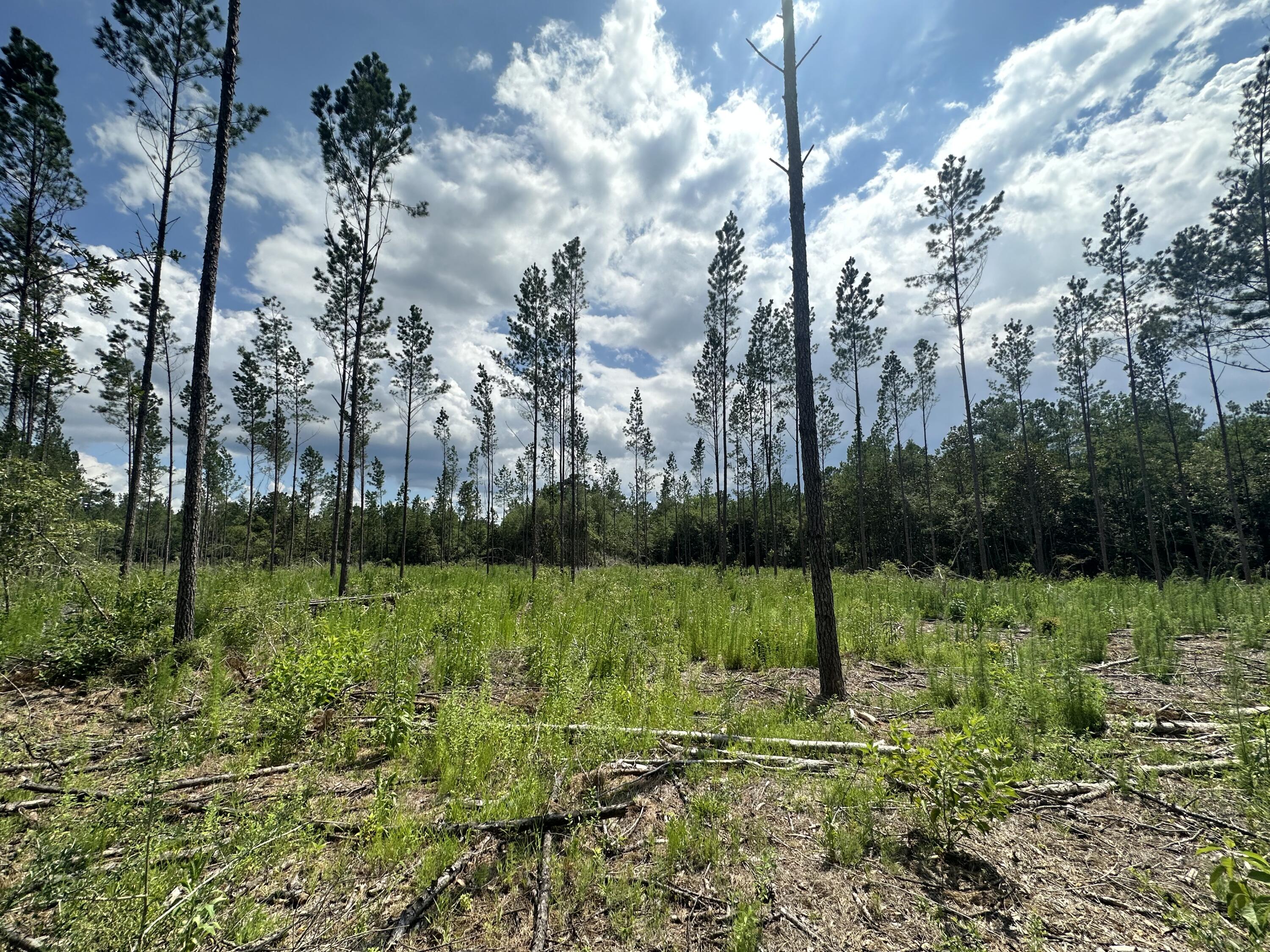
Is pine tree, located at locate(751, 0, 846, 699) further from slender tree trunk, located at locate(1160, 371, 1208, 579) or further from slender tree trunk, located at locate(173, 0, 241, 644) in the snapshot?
slender tree trunk, located at locate(1160, 371, 1208, 579)

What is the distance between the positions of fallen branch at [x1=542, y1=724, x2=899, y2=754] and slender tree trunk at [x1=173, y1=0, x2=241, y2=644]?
5843mm

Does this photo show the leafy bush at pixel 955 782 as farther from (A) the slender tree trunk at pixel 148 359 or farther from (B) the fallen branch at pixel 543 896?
(A) the slender tree trunk at pixel 148 359

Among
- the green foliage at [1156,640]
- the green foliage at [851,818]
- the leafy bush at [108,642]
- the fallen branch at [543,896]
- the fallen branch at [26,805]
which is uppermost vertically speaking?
the leafy bush at [108,642]

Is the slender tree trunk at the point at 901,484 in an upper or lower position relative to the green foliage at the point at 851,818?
upper

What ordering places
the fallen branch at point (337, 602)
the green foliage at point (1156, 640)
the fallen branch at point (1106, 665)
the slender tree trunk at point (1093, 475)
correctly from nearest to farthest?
the green foliage at point (1156, 640) < the fallen branch at point (1106, 665) < the fallen branch at point (337, 602) < the slender tree trunk at point (1093, 475)

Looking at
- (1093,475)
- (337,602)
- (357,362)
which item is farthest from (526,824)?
(1093,475)

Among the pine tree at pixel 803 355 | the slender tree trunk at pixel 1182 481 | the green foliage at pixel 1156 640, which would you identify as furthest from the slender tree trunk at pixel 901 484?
the pine tree at pixel 803 355

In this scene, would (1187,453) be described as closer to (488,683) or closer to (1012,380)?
(1012,380)

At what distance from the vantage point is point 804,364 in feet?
19.8

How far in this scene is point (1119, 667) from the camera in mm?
6027

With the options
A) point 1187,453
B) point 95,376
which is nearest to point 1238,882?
point 95,376

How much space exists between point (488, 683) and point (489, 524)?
2524 centimetres

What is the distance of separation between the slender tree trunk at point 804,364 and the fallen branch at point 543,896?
392 cm

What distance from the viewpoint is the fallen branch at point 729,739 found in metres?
3.89
